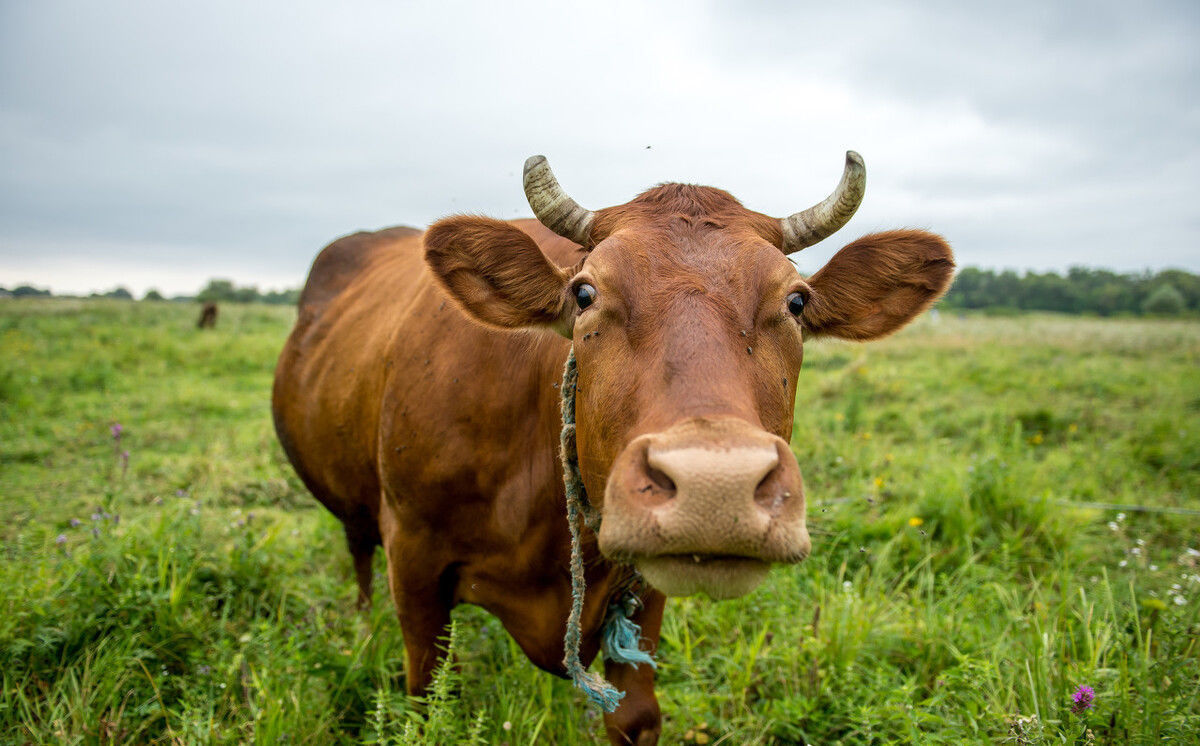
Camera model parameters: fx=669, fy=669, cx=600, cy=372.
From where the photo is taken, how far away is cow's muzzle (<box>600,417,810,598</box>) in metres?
1.43

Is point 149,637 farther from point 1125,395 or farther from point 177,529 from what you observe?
point 1125,395

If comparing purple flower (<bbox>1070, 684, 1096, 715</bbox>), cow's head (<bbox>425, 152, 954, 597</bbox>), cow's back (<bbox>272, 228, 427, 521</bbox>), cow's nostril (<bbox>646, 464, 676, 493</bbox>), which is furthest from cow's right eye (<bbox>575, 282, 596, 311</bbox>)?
purple flower (<bbox>1070, 684, 1096, 715</bbox>)

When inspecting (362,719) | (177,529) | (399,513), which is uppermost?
(399,513)

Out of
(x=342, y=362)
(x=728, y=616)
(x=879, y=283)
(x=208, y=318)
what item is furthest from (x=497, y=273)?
(x=208, y=318)

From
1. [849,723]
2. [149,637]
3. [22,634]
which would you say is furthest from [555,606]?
[22,634]

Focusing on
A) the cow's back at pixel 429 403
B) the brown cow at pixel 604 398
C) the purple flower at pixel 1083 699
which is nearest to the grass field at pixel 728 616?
the purple flower at pixel 1083 699

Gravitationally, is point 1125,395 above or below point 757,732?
above

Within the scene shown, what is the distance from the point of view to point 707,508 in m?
1.43

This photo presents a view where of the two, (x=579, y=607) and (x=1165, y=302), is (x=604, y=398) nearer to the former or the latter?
(x=579, y=607)

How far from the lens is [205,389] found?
10.2 metres

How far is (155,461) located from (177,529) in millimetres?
3211

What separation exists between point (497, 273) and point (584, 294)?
459mm

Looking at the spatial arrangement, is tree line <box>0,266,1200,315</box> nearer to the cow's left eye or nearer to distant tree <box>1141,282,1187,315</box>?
distant tree <box>1141,282,1187,315</box>

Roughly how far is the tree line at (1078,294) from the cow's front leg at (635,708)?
48341mm
